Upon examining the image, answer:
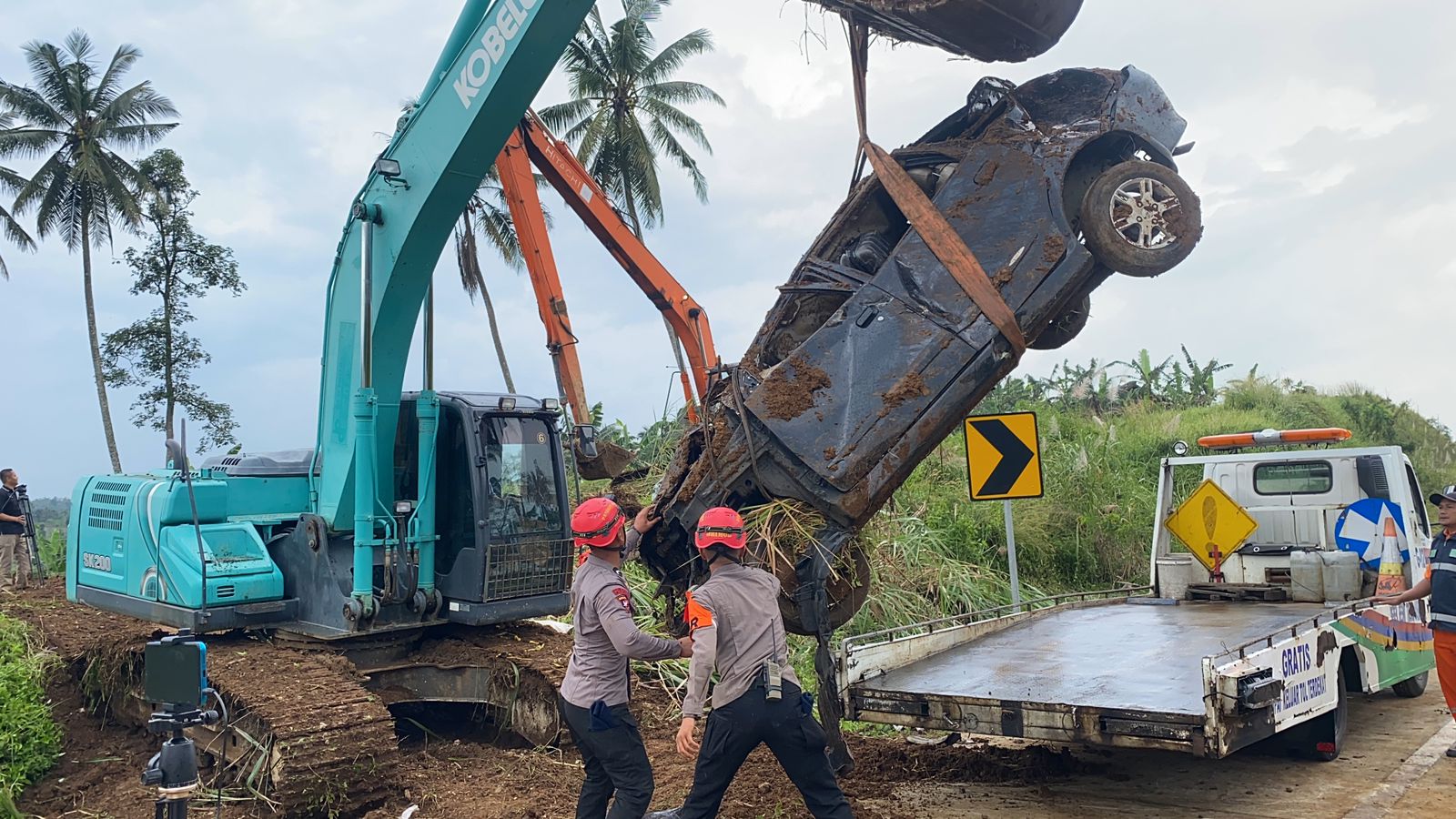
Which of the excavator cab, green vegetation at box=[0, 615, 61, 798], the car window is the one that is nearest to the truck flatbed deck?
the car window

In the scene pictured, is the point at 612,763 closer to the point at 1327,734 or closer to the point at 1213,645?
the point at 1213,645

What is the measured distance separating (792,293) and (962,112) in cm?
131

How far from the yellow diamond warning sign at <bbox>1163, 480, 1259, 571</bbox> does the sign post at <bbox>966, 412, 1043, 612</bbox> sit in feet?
6.02

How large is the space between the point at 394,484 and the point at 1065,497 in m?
9.35

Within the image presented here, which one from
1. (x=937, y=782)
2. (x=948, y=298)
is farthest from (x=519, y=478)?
(x=948, y=298)

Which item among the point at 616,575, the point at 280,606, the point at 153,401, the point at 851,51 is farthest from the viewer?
the point at 153,401

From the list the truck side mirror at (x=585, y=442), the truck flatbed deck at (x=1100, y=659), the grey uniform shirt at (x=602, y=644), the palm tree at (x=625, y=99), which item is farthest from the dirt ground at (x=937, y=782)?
the palm tree at (x=625, y=99)

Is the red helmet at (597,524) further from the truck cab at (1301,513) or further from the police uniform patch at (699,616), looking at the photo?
the truck cab at (1301,513)

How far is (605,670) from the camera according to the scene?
4.94m

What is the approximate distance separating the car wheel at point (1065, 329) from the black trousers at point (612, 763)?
9.48ft

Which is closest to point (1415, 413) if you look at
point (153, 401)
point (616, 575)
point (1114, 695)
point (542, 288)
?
point (542, 288)

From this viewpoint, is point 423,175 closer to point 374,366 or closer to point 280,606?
point 374,366

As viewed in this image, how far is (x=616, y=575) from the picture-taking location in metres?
5.04

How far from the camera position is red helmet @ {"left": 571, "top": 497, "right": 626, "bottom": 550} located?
16.4 ft
